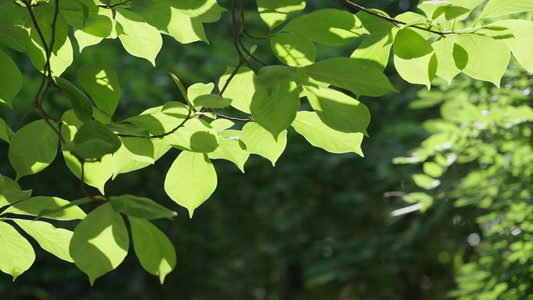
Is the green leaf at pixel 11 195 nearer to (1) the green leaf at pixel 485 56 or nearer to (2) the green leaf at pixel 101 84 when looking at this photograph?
(2) the green leaf at pixel 101 84

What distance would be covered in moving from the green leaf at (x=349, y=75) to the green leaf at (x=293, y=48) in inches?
3.1

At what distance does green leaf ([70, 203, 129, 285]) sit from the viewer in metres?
0.55

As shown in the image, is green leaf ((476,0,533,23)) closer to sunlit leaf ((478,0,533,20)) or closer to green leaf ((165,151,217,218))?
sunlit leaf ((478,0,533,20))

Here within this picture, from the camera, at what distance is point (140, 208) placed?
19.9 inches

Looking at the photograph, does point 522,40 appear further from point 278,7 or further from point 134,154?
point 134,154

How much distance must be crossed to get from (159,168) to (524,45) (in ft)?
15.4

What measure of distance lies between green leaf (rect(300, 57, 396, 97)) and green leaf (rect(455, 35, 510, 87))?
0.17 metres

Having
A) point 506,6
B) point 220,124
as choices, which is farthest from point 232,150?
point 506,6

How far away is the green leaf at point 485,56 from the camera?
28.1 inches

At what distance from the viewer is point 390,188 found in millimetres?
4996

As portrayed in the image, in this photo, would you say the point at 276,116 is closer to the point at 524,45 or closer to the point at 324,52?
the point at 524,45

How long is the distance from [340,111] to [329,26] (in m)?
0.11

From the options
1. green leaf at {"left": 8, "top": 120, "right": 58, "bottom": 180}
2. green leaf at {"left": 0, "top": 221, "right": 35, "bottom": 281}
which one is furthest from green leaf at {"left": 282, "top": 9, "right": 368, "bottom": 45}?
green leaf at {"left": 0, "top": 221, "right": 35, "bottom": 281}

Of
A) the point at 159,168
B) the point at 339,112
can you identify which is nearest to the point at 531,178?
the point at 339,112
